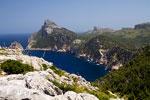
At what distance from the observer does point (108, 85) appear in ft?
432

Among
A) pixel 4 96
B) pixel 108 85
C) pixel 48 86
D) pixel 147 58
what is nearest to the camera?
pixel 4 96

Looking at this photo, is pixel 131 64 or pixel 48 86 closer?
pixel 48 86

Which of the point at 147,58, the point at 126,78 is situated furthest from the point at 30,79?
the point at 147,58

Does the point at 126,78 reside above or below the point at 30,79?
below

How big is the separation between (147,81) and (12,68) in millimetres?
104718

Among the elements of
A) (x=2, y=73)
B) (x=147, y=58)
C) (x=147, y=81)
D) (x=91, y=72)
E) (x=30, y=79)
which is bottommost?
(x=91, y=72)

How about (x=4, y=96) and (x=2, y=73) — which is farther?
(x=2, y=73)

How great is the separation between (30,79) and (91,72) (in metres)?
166

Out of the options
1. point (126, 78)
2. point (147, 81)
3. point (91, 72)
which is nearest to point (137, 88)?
point (147, 81)

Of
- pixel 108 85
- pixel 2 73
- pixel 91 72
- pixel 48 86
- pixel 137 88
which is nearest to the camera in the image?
pixel 48 86

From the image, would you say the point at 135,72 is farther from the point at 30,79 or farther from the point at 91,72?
the point at 30,79

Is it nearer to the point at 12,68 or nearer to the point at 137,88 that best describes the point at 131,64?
the point at 137,88

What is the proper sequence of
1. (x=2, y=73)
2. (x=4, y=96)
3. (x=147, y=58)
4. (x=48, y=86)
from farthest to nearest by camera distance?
(x=147, y=58) → (x=2, y=73) → (x=48, y=86) → (x=4, y=96)

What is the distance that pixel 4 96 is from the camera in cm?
2066
